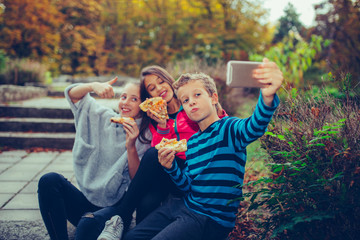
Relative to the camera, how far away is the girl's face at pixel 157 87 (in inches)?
97.7

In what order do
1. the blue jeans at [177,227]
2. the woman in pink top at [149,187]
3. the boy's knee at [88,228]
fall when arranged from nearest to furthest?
the blue jeans at [177,227] < the boy's knee at [88,228] < the woman in pink top at [149,187]

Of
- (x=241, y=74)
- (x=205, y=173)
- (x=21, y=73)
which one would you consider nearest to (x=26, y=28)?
(x=21, y=73)

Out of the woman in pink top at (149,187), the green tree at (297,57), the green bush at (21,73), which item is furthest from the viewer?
the green bush at (21,73)

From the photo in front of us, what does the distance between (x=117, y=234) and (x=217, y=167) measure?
0.85m

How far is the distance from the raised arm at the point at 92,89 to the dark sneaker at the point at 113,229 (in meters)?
0.99

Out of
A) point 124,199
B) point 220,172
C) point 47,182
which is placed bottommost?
point 124,199

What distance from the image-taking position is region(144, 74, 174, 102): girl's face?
2.48m

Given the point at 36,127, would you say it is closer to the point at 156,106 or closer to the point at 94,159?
the point at 94,159

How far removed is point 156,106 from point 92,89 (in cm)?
58

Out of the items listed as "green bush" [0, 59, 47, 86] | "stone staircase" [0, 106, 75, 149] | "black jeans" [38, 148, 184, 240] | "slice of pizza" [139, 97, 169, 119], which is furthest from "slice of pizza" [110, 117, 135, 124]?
"green bush" [0, 59, 47, 86]

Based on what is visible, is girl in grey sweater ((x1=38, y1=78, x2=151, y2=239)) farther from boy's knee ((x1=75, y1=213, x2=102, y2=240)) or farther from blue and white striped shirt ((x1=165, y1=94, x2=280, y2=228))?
blue and white striped shirt ((x1=165, y1=94, x2=280, y2=228))

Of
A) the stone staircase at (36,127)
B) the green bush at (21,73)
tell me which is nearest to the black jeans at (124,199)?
the stone staircase at (36,127)

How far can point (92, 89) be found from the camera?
2.34 metres

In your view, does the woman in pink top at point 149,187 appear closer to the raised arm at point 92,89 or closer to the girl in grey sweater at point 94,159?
the girl in grey sweater at point 94,159
